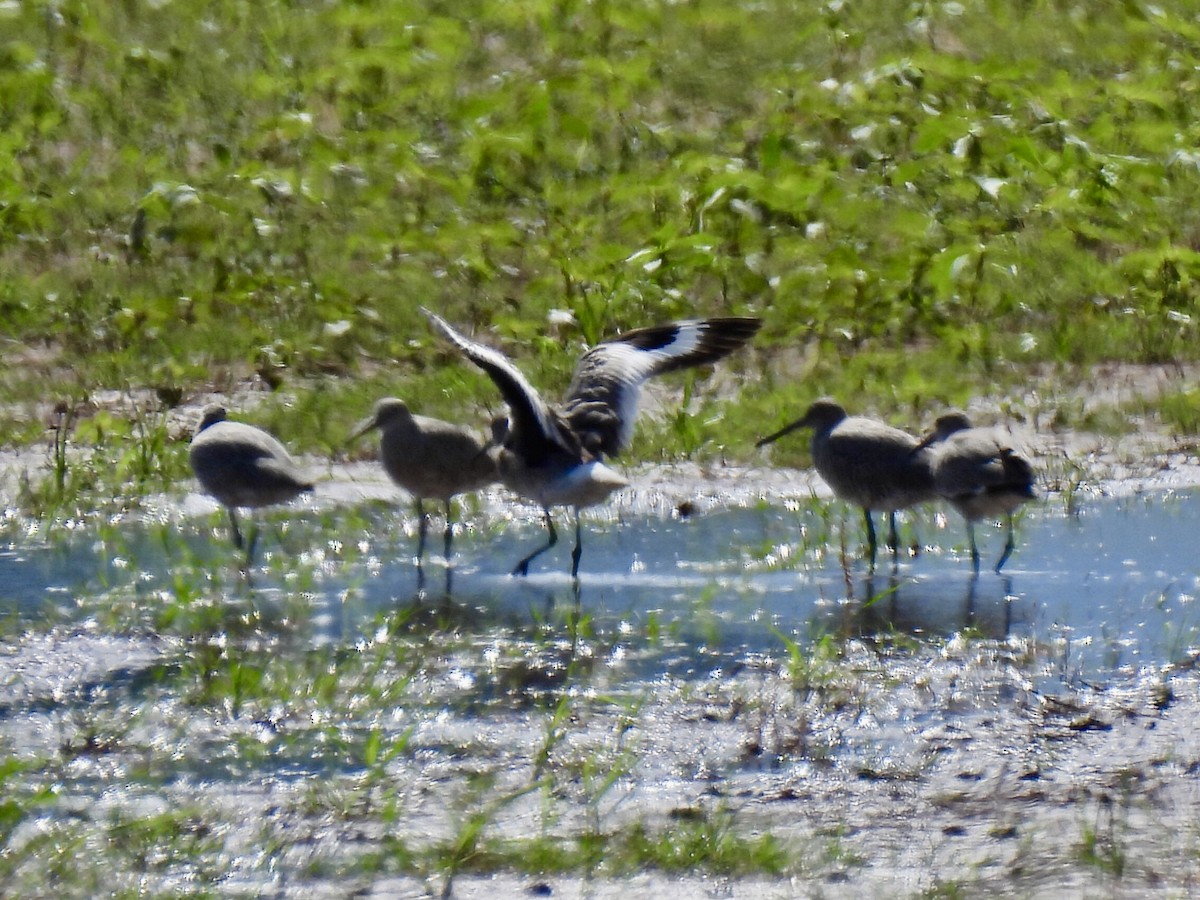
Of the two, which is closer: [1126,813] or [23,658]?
[1126,813]

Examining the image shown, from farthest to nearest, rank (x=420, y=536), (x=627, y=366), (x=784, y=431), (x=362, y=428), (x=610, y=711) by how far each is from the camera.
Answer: (x=362, y=428)
(x=784, y=431)
(x=627, y=366)
(x=420, y=536)
(x=610, y=711)

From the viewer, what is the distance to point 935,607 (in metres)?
7.36

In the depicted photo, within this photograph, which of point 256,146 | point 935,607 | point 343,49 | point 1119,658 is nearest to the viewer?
point 1119,658

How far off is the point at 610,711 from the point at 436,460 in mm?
2778

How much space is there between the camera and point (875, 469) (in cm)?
828

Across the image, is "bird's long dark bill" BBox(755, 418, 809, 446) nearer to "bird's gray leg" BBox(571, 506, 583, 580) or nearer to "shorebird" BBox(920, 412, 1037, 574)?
"shorebird" BBox(920, 412, 1037, 574)

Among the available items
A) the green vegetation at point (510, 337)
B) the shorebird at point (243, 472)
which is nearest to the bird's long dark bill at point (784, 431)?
the green vegetation at point (510, 337)

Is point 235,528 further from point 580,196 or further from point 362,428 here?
point 580,196

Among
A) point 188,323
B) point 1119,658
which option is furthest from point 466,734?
point 188,323

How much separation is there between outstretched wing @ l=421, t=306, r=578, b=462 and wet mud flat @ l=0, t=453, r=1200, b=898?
47 centimetres

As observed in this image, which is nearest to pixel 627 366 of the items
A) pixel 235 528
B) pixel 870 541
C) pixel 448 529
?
pixel 448 529

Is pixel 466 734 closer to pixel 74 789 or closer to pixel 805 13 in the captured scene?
pixel 74 789

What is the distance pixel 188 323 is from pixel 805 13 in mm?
7485

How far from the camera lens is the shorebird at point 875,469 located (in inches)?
324
